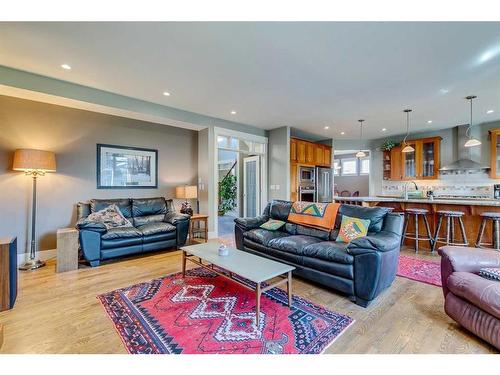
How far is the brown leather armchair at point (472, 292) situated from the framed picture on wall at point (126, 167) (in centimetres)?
496

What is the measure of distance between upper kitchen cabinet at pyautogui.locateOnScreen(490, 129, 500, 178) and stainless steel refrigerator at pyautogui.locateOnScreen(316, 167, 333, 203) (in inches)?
144

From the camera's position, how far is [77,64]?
3.04m

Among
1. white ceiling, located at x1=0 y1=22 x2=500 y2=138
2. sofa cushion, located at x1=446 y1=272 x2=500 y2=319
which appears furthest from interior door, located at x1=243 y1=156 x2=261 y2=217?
sofa cushion, located at x1=446 y1=272 x2=500 y2=319

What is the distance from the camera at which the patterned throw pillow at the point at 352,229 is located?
9.49 ft

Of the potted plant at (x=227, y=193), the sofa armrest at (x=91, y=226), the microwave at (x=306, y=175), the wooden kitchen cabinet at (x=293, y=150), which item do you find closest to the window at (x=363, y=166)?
the microwave at (x=306, y=175)

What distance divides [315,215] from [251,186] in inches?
157

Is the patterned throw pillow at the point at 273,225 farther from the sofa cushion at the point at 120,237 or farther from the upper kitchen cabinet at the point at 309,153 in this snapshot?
the upper kitchen cabinet at the point at 309,153

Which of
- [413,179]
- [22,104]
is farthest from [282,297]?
[413,179]

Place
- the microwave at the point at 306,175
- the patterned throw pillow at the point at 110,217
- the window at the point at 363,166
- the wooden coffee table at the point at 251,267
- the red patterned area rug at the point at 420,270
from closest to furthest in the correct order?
the wooden coffee table at the point at 251,267 → the red patterned area rug at the point at 420,270 → the patterned throw pillow at the point at 110,217 → the microwave at the point at 306,175 → the window at the point at 363,166

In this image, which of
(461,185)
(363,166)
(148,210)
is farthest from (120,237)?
(363,166)

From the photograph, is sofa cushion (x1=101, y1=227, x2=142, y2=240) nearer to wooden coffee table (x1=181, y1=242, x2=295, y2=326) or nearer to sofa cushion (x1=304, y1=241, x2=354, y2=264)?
wooden coffee table (x1=181, y1=242, x2=295, y2=326)

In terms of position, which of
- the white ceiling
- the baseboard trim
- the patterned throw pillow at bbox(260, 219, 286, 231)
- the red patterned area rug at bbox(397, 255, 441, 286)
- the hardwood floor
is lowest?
the hardwood floor

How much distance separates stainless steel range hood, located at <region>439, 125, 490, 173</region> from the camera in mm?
5746
